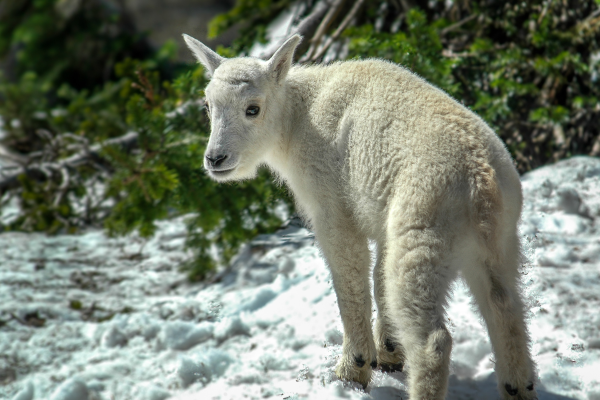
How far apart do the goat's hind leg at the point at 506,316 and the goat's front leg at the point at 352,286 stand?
27.5 inches

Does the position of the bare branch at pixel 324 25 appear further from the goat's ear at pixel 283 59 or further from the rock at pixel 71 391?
the rock at pixel 71 391

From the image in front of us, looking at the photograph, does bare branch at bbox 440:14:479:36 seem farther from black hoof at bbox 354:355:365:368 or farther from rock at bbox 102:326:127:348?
rock at bbox 102:326:127:348

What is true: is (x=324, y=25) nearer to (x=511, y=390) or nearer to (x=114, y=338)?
(x=114, y=338)

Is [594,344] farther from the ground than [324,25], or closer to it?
closer to it

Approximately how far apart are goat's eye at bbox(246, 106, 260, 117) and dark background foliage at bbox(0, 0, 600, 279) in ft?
5.78

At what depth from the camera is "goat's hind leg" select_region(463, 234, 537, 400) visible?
3029 millimetres

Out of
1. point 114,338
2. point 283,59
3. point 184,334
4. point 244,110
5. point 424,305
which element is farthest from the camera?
point 114,338

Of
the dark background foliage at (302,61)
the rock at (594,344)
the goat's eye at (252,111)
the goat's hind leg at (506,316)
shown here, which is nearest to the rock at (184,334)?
the dark background foliage at (302,61)

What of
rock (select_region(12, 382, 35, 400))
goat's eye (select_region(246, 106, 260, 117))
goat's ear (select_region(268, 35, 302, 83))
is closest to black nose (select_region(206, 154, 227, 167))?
goat's eye (select_region(246, 106, 260, 117))

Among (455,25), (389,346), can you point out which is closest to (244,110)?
(389,346)

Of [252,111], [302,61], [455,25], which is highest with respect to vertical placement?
[455,25]

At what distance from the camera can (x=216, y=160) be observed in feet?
11.4

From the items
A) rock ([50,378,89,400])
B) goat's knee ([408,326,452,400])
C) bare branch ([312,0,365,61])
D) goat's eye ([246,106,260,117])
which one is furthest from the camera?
bare branch ([312,0,365,61])

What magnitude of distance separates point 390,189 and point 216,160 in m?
1.21
